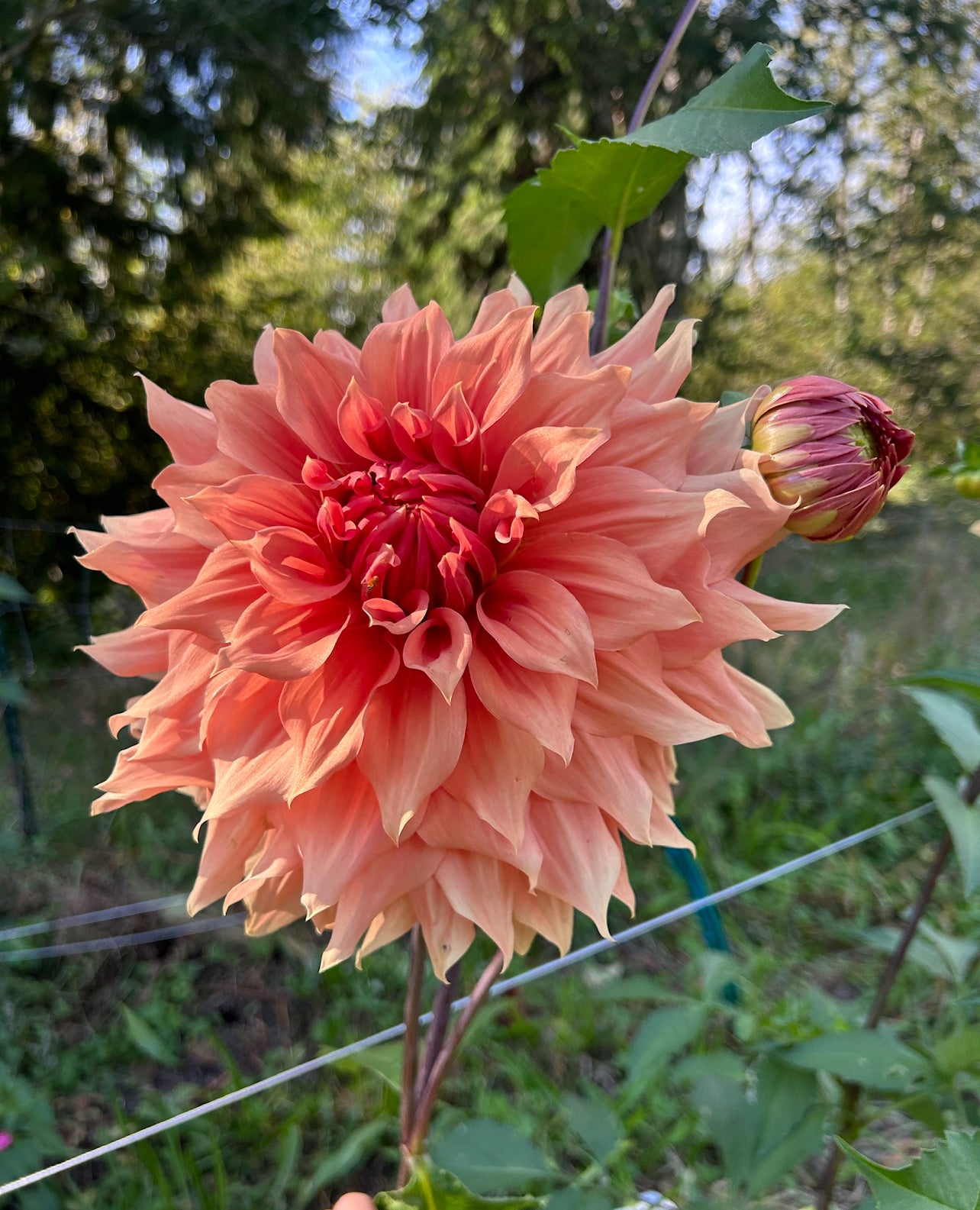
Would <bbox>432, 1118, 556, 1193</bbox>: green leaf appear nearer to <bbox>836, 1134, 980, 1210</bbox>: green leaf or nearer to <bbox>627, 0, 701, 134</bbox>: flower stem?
<bbox>836, 1134, 980, 1210</bbox>: green leaf

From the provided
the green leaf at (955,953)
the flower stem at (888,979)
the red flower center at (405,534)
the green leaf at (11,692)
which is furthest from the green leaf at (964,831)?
the green leaf at (11,692)

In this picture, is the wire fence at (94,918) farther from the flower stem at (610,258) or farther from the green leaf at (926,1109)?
the flower stem at (610,258)

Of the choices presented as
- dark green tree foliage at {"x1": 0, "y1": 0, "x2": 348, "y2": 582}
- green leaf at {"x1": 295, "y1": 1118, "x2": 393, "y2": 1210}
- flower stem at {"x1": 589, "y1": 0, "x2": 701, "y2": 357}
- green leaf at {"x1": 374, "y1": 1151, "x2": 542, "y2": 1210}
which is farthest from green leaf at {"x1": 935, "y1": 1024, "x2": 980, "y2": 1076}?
dark green tree foliage at {"x1": 0, "y1": 0, "x2": 348, "y2": 582}

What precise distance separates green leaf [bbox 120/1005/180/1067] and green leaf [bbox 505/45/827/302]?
1348 mm

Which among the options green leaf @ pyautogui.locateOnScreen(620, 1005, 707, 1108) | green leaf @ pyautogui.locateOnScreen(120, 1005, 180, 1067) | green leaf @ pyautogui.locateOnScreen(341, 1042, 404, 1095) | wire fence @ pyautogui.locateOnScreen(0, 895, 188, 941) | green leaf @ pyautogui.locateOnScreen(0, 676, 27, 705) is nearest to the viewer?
green leaf @ pyautogui.locateOnScreen(341, 1042, 404, 1095)

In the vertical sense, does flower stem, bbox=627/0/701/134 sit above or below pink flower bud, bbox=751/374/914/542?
above

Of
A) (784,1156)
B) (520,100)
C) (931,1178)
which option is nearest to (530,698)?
(931,1178)

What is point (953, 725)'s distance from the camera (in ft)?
2.31

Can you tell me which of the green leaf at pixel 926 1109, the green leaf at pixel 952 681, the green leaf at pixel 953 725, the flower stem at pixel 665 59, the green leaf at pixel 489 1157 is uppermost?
the flower stem at pixel 665 59

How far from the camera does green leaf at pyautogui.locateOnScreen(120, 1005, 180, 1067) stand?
1326 millimetres

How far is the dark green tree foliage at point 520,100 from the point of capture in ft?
7.21

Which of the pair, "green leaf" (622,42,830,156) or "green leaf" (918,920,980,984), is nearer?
"green leaf" (622,42,830,156)

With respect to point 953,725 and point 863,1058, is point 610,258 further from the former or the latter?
point 863,1058

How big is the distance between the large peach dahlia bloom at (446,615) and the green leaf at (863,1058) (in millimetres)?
367
